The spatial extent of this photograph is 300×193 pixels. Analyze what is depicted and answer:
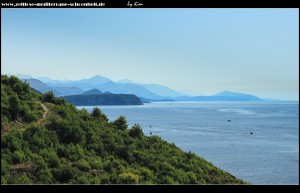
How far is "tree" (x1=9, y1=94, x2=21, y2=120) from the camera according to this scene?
57.1ft

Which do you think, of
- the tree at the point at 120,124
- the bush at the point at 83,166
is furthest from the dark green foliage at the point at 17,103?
the tree at the point at 120,124

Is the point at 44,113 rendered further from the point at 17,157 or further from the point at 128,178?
the point at 128,178

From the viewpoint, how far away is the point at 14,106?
17484 millimetres

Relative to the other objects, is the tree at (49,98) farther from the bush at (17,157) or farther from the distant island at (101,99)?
the distant island at (101,99)

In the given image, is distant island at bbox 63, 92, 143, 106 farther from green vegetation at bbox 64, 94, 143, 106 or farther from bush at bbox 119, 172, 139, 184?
bush at bbox 119, 172, 139, 184

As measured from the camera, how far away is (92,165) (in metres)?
16.2

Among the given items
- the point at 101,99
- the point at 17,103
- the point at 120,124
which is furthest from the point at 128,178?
the point at 101,99

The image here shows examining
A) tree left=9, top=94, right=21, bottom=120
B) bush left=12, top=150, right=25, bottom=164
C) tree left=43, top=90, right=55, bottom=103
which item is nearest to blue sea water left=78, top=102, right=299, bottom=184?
tree left=43, top=90, right=55, bottom=103

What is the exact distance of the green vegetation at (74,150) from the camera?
14242 millimetres

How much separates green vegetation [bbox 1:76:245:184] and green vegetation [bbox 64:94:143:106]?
8968cm

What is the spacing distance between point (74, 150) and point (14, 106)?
11.8 feet

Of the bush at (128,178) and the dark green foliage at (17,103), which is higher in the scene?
the dark green foliage at (17,103)
